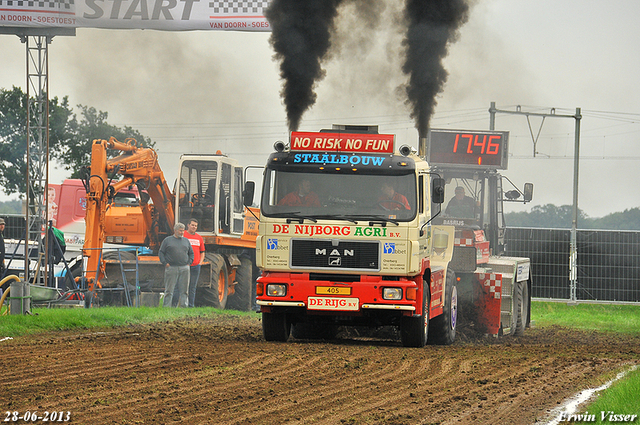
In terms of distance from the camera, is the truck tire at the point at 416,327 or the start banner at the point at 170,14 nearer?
the truck tire at the point at 416,327

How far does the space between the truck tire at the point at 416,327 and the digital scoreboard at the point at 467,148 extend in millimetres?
5151

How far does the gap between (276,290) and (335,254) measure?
990 mm

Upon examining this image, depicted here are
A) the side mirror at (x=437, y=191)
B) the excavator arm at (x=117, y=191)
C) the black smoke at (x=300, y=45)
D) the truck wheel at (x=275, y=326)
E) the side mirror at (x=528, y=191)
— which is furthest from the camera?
the excavator arm at (x=117, y=191)

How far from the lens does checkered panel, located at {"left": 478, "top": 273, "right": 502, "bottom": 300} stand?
55.6 feet

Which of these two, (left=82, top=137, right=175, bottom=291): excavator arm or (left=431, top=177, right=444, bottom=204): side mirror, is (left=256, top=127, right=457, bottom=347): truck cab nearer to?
(left=431, top=177, right=444, bottom=204): side mirror

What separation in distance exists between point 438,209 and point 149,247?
10.3m

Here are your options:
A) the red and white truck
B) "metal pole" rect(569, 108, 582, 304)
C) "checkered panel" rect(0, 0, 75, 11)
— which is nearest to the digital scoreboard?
the red and white truck

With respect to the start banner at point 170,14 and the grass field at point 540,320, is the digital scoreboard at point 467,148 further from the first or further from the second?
the start banner at point 170,14

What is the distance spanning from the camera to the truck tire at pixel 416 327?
43.8ft

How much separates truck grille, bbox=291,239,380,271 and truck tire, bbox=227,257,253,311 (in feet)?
36.4

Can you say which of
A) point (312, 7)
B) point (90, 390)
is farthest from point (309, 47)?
point (90, 390)

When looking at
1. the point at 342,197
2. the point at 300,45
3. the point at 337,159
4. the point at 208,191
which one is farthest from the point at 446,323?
the point at 208,191

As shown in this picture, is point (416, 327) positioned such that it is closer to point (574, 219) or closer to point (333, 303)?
point (333, 303)

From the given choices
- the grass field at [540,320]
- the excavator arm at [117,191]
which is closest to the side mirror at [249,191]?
the grass field at [540,320]
